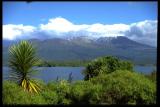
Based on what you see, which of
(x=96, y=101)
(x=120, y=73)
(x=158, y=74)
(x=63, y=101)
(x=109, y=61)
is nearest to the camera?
(x=158, y=74)

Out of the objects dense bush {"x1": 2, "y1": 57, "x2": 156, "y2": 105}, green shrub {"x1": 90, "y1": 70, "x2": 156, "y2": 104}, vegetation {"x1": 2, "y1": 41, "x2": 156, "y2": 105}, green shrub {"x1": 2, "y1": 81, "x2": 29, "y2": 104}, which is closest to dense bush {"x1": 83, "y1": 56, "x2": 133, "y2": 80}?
vegetation {"x1": 2, "y1": 41, "x2": 156, "y2": 105}

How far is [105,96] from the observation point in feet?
29.3

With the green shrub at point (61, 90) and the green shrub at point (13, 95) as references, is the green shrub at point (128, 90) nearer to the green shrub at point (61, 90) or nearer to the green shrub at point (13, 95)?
the green shrub at point (61, 90)

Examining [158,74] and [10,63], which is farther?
[10,63]

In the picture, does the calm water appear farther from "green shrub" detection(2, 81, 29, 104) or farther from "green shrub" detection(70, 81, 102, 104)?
"green shrub" detection(70, 81, 102, 104)

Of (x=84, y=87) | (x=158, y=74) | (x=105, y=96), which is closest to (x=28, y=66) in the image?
(x=84, y=87)

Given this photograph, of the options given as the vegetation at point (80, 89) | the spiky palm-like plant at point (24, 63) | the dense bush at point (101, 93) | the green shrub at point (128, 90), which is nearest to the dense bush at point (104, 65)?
the spiky palm-like plant at point (24, 63)

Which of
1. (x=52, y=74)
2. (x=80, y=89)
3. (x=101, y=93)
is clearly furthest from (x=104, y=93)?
(x=52, y=74)

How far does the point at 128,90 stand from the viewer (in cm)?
908

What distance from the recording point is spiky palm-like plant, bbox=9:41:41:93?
36.8ft

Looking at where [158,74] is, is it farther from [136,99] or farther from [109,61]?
[109,61]

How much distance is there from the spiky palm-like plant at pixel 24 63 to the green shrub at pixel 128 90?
2.60 metres

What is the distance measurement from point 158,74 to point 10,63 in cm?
718

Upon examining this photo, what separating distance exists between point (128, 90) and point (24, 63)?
363 cm
